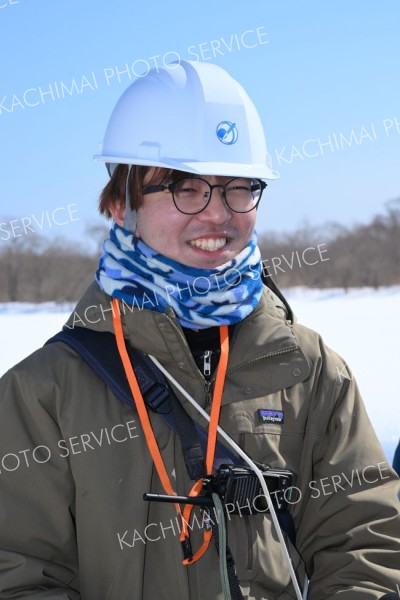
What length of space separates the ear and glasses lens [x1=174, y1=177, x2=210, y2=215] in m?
0.21

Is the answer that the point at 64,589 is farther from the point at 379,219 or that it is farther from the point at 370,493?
the point at 379,219

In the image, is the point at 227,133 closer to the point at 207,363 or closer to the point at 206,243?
the point at 206,243

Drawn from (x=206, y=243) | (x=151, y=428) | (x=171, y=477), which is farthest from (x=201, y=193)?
(x=171, y=477)

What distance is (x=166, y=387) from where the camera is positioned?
7.14 feet

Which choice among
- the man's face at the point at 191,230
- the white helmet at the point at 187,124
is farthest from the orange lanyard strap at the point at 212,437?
the white helmet at the point at 187,124

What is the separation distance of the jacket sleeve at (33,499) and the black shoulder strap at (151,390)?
0.14 meters

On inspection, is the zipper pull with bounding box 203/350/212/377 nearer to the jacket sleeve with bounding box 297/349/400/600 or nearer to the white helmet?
the jacket sleeve with bounding box 297/349/400/600

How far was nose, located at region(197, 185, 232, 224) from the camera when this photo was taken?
2.21m

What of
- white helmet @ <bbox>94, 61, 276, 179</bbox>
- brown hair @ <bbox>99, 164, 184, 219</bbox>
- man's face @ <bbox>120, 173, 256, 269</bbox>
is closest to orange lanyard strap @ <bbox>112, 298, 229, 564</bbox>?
man's face @ <bbox>120, 173, 256, 269</bbox>

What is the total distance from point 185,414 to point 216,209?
56cm

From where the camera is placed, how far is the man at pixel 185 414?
6.81ft

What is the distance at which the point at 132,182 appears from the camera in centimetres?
232

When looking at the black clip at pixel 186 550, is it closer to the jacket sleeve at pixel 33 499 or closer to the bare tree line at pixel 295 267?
the jacket sleeve at pixel 33 499

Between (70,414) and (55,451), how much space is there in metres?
0.10
